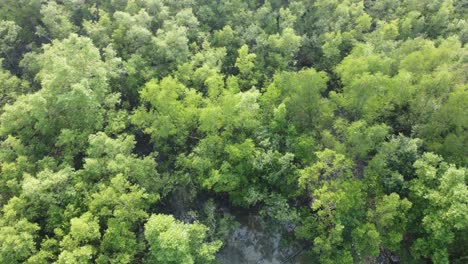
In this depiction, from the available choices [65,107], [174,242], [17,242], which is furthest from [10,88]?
[174,242]

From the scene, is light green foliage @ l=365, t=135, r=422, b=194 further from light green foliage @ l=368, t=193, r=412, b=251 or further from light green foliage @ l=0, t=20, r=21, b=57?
light green foliage @ l=0, t=20, r=21, b=57

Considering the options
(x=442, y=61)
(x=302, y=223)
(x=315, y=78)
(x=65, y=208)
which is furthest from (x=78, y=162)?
(x=442, y=61)

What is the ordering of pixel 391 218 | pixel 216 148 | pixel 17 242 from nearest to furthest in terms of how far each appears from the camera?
pixel 17 242, pixel 391 218, pixel 216 148

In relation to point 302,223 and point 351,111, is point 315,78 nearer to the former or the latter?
point 351,111

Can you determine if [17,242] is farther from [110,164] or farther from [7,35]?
[7,35]

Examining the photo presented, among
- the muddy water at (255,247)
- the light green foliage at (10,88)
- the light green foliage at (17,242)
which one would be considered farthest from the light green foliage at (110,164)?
the light green foliage at (10,88)

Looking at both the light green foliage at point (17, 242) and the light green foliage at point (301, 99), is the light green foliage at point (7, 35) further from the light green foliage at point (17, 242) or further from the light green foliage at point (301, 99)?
the light green foliage at point (301, 99)
